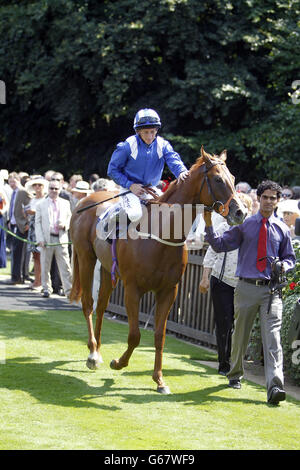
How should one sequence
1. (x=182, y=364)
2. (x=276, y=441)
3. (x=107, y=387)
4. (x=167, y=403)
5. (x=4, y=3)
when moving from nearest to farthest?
(x=276, y=441)
(x=167, y=403)
(x=107, y=387)
(x=182, y=364)
(x=4, y=3)

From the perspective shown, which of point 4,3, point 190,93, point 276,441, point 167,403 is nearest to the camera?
point 276,441

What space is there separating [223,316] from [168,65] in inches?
643

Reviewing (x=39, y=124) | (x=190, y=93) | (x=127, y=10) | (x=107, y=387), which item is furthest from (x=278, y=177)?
(x=107, y=387)

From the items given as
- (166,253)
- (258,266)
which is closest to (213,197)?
(166,253)

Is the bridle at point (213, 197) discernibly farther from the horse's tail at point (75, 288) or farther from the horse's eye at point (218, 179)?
the horse's tail at point (75, 288)

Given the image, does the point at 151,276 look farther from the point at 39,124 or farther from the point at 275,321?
the point at 39,124

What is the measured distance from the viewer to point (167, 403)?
755cm

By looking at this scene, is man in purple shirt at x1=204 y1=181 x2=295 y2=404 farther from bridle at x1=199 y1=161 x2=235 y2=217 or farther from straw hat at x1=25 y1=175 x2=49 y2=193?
straw hat at x1=25 y1=175 x2=49 y2=193

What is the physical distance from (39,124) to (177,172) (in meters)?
20.0

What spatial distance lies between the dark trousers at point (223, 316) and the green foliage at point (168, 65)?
39.3ft

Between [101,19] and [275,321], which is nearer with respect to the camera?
[275,321]

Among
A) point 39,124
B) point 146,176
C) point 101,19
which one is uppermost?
point 101,19

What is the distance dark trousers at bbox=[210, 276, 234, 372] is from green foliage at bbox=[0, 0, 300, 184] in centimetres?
1199

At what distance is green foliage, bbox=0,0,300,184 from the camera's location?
75.0 ft
